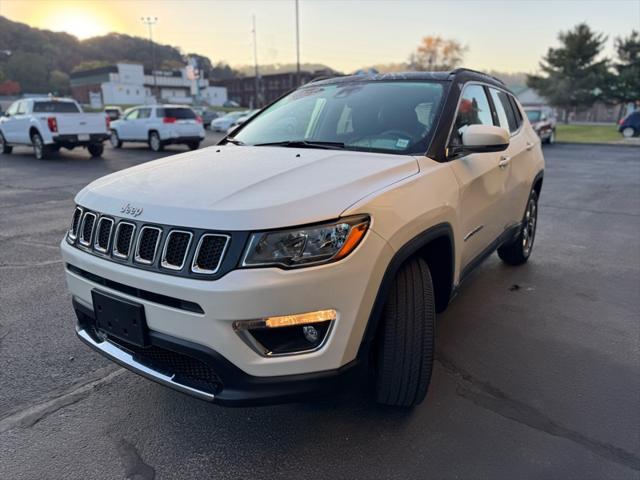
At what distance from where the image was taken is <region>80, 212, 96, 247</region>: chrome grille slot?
2.44m

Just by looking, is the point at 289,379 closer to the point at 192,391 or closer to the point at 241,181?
the point at 192,391

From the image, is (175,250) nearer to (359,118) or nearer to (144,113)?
(359,118)

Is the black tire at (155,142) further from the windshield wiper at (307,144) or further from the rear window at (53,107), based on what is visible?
the windshield wiper at (307,144)

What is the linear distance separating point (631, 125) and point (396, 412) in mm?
31747

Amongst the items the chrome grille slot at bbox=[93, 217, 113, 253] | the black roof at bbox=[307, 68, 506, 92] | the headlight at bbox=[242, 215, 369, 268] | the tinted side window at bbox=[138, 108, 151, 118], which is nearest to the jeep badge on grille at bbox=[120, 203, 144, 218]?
the chrome grille slot at bbox=[93, 217, 113, 253]

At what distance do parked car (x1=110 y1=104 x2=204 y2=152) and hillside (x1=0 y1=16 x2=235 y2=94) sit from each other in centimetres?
3740

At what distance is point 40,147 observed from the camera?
586 inches

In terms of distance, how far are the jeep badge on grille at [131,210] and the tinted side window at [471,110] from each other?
1869 mm

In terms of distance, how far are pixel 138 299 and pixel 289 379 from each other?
29.5 inches

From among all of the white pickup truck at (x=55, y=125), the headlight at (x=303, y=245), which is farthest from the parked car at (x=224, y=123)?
the headlight at (x=303, y=245)

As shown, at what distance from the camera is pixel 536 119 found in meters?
22.8

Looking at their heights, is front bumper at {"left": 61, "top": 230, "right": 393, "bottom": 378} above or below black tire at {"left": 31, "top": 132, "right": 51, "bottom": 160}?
above

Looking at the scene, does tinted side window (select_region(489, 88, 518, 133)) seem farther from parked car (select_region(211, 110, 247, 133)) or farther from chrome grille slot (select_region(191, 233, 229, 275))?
parked car (select_region(211, 110, 247, 133))

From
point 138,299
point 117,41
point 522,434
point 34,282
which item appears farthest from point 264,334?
point 117,41
